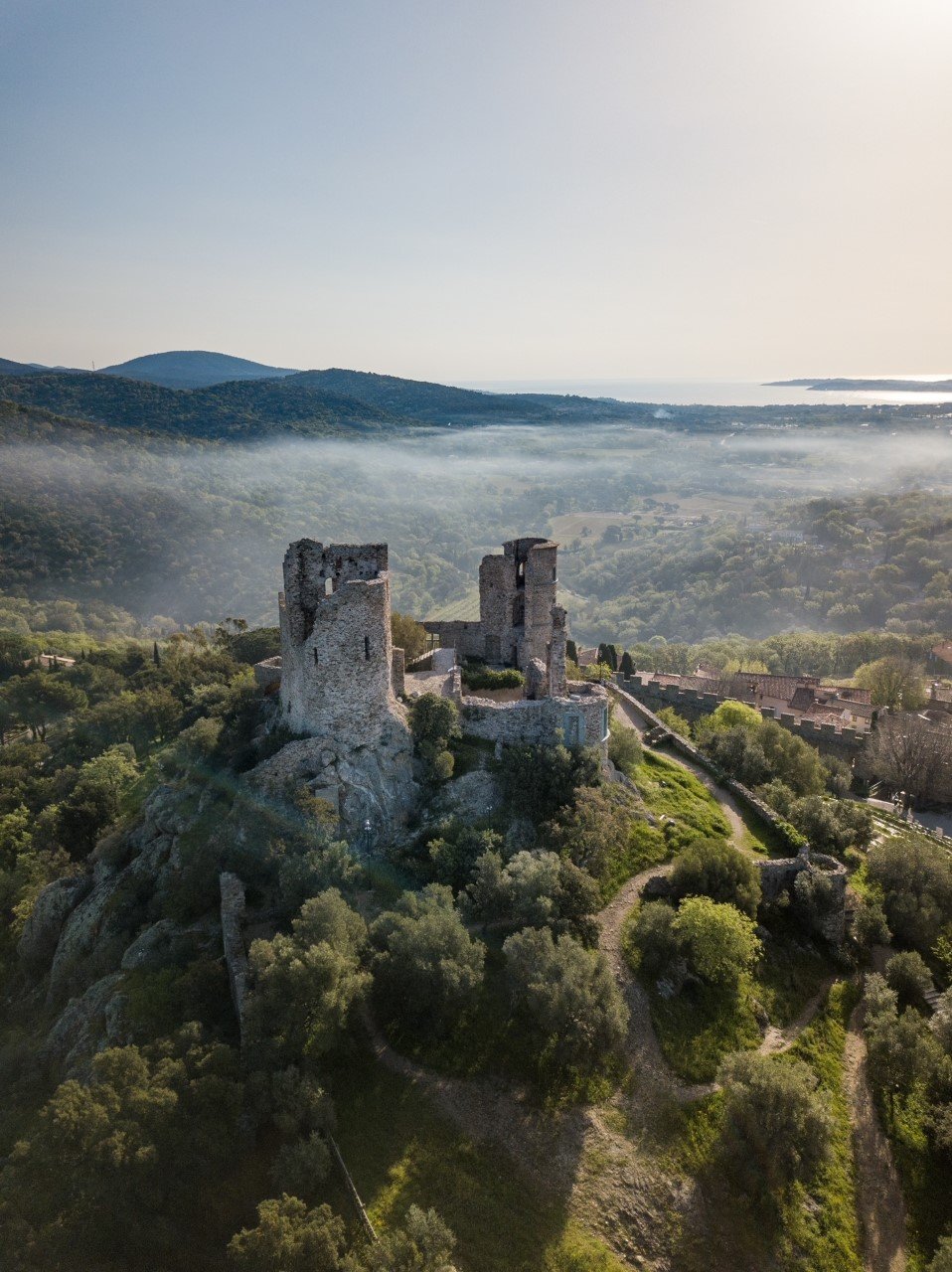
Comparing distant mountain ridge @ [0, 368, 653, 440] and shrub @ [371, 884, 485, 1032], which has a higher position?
distant mountain ridge @ [0, 368, 653, 440]

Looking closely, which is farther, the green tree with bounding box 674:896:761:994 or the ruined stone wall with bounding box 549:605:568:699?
the ruined stone wall with bounding box 549:605:568:699

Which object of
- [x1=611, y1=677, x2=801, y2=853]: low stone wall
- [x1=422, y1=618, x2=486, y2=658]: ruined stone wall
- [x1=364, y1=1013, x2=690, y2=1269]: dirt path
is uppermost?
[x1=422, y1=618, x2=486, y2=658]: ruined stone wall

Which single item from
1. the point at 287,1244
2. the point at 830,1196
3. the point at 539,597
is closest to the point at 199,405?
the point at 539,597

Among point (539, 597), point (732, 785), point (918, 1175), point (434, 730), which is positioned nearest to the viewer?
point (918, 1175)

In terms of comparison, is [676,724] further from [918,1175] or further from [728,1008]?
[918,1175]

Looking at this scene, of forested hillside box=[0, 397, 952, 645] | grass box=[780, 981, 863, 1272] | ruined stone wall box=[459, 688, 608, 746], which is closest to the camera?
grass box=[780, 981, 863, 1272]

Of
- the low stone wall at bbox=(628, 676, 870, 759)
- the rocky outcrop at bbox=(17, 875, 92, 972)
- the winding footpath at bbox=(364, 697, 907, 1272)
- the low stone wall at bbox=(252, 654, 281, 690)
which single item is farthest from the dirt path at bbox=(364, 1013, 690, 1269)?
the low stone wall at bbox=(628, 676, 870, 759)

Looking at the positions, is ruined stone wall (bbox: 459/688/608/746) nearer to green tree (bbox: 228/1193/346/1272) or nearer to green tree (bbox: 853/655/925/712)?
green tree (bbox: 228/1193/346/1272)

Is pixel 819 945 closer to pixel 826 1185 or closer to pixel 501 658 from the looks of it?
pixel 826 1185
